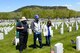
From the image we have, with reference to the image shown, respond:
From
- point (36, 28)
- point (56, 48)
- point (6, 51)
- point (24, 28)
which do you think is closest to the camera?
point (56, 48)

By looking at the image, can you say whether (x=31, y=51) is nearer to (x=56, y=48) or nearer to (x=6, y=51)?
(x=6, y=51)

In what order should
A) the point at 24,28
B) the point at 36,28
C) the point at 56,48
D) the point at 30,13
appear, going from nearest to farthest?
the point at 56,48, the point at 24,28, the point at 36,28, the point at 30,13

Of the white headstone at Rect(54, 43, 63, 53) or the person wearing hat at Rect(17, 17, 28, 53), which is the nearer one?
the white headstone at Rect(54, 43, 63, 53)

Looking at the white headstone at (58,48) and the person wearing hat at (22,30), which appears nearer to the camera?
the white headstone at (58,48)

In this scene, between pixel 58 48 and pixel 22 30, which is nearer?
pixel 58 48

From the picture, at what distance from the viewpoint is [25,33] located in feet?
46.4

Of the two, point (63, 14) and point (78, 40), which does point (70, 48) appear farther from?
point (63, 14)

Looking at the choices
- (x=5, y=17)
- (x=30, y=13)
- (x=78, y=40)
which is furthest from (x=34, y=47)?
(x=5, y=17)

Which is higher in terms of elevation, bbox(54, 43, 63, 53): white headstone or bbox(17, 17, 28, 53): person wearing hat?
bbox(17, 17, 28, 53): person wearing hat

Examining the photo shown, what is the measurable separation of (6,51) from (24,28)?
123 inches

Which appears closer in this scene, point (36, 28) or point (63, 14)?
point (36, 28)

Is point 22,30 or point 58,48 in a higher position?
point 22,30

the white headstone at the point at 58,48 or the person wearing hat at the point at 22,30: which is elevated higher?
the person wearing hat at the point at 22,30

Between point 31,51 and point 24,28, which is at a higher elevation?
point 24,28
